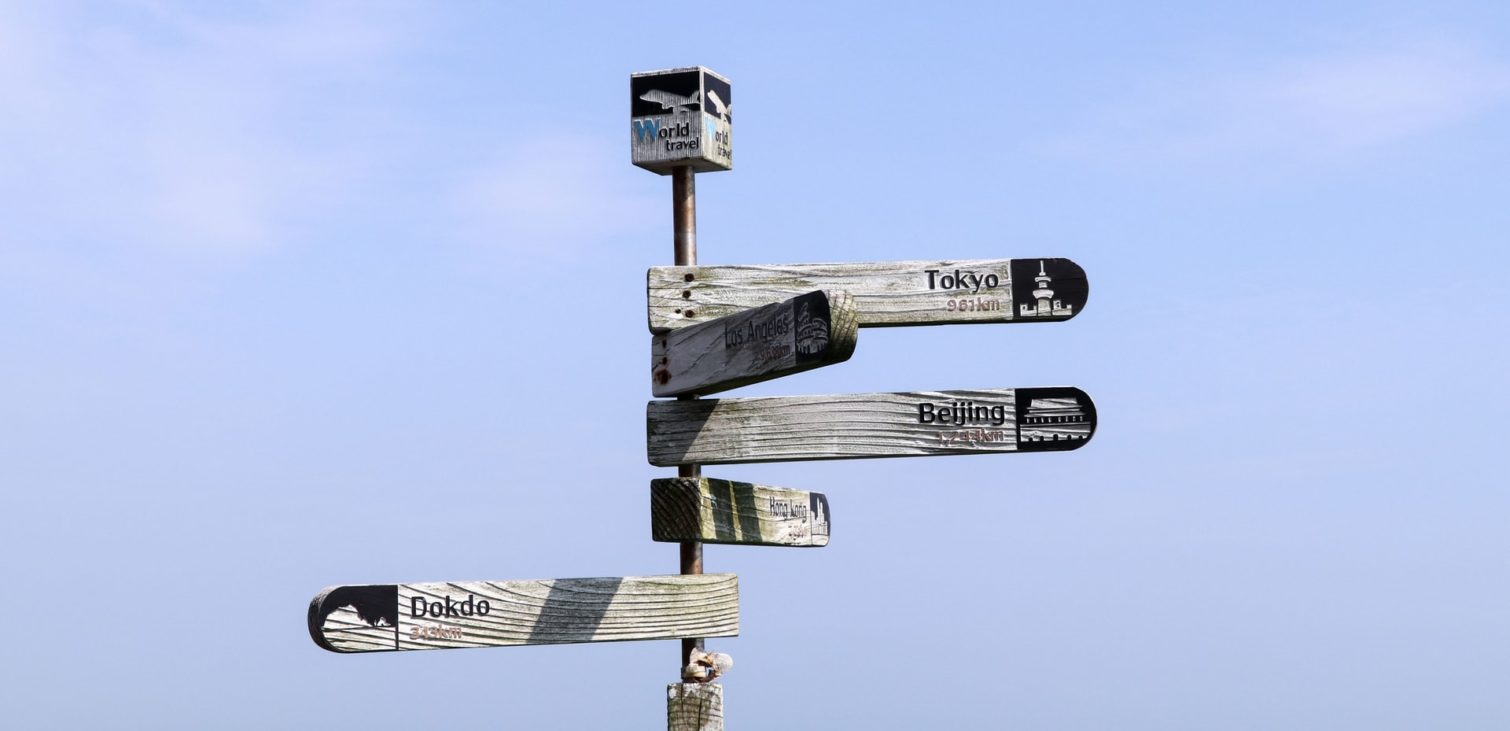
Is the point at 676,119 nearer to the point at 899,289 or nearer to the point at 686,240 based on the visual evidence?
the point at 686,240

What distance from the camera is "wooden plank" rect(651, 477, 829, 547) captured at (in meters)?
7.18

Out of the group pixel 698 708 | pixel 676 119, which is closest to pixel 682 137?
pixel 676 119

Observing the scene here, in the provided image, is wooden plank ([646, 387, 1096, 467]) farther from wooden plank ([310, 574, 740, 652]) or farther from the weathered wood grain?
the weathered wood grain

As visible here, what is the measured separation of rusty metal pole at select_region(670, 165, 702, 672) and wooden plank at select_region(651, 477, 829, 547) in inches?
4.1

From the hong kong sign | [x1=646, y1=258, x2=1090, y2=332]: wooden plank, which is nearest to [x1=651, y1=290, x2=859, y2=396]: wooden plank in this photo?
[x1=646, y1=258, x2=1090, y2=332]: wooden plank

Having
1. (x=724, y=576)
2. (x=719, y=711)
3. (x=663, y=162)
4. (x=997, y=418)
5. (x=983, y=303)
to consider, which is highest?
(x=663, y=162)

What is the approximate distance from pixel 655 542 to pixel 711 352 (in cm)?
107

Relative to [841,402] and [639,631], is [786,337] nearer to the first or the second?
[841,402]

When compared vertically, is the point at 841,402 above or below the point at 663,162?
below

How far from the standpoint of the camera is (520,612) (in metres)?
6.73

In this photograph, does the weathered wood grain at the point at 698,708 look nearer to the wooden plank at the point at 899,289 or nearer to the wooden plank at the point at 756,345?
the wooden plank at the point at 756,345

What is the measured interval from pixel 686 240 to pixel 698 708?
202 centimetres

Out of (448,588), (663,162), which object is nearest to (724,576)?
(448,588)

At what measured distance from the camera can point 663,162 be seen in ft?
24.7
